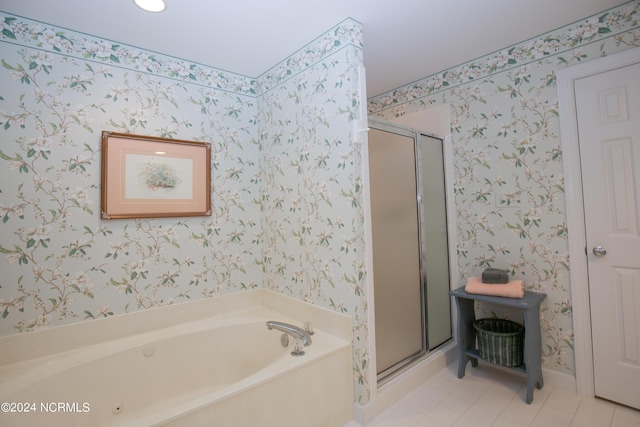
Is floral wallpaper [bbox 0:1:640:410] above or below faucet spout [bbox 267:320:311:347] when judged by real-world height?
above

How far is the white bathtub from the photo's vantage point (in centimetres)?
137

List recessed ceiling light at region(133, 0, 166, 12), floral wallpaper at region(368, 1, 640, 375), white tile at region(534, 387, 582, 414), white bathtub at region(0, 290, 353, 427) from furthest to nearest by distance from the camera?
floral wallpaper at region(368, 1, 640, 375) < white tile at region(534, 387, 582, 414) < recessed ceiling light at region(133, 0, 166, 12) < white bathtub at region(0, 290, 353, 427)

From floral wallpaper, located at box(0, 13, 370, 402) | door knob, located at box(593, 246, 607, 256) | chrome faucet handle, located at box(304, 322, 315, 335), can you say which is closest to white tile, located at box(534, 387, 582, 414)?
door knob, located at box(593, 246, 607, 256)

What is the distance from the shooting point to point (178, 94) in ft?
7.06

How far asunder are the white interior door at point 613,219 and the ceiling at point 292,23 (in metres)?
0.51

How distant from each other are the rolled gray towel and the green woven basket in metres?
0.33

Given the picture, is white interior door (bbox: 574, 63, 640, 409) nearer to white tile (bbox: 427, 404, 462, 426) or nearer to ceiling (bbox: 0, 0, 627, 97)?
ceiling (bbox: 0, 0, 627, 97)

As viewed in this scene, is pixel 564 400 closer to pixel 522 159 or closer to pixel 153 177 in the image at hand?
pixel 522 159

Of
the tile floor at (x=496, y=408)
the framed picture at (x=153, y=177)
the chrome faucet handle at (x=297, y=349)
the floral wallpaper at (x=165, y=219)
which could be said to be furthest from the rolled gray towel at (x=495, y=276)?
the framed picture at (x=153, y=177)

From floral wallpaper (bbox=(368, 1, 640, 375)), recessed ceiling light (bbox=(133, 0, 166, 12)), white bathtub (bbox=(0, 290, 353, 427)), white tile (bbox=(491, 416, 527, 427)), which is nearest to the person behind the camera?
white bathtub (bbox=(0, 290, 353, 427))

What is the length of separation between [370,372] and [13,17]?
Answer: 2.74m

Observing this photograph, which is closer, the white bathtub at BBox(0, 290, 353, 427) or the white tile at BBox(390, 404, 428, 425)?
the white bathtub at BBox(0, 290, 353, 427)

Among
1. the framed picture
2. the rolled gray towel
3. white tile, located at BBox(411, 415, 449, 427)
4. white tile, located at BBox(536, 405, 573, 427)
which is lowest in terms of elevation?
white tile, located at BBox(411, 415, 449, 427)

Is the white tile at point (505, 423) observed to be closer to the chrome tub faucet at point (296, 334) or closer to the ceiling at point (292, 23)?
the chrome tub faucet at point (296, 334)
